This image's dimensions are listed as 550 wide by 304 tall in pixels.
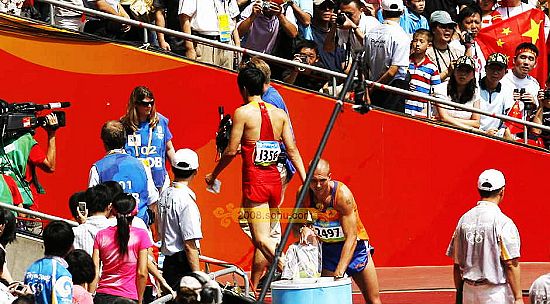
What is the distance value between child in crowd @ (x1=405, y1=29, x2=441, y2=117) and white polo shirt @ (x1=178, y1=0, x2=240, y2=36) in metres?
2.14

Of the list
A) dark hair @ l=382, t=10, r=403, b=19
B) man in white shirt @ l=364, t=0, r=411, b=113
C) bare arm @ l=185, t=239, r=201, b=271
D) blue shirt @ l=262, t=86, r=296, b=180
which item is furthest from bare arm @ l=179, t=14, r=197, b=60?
bare arm @ l=185, t=239, r=201, b=271

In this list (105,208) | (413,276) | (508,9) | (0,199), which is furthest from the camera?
(508,9)

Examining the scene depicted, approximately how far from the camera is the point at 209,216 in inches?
654

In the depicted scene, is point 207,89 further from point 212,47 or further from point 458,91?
point 458,91

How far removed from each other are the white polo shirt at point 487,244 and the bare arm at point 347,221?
1.03 metres

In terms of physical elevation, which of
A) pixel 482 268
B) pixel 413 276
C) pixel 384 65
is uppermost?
pixel 384 65

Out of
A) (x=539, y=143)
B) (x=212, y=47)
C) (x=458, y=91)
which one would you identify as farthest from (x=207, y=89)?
(x=539, y=143)

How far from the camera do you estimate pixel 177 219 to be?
504 inches

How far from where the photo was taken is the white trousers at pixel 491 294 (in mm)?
12391

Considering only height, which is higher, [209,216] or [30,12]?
[30,12]

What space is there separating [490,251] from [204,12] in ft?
18.0

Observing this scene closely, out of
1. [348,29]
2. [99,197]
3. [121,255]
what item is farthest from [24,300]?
[348,29]

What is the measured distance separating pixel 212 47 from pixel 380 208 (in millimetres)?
2589

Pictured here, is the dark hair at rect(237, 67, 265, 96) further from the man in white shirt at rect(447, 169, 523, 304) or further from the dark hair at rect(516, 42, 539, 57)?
the dark hair at rect(516, 42, 539, 57)
